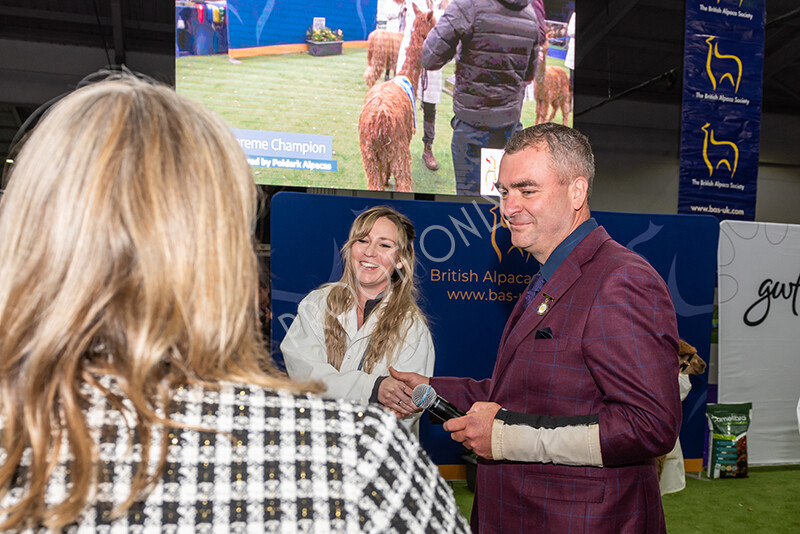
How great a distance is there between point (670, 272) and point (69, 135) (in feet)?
13.7

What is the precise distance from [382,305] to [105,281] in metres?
2.05

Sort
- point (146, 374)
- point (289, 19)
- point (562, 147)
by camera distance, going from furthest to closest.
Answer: point (289, 19) < point (562, 147) < point (146, 374)

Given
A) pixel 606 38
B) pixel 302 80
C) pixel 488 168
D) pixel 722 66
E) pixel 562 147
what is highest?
pixel 606 38

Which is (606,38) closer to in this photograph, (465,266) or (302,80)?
(302,80)

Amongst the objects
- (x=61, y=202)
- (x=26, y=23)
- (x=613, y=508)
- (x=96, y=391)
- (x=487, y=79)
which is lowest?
(x=613, y=508)

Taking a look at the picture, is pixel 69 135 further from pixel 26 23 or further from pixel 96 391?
pixel 26 23

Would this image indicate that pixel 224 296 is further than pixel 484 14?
No

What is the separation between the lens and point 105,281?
0.57 m

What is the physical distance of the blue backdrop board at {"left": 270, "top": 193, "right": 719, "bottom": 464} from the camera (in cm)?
333

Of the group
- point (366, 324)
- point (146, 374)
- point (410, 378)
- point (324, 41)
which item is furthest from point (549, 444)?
point (324, 41)

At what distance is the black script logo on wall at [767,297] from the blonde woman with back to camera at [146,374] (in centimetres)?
477

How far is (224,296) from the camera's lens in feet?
1.99

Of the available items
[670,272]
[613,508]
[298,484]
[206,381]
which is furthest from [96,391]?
[670,272]

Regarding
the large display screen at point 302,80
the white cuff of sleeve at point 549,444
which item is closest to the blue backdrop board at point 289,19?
the large display screen at point 302,80
